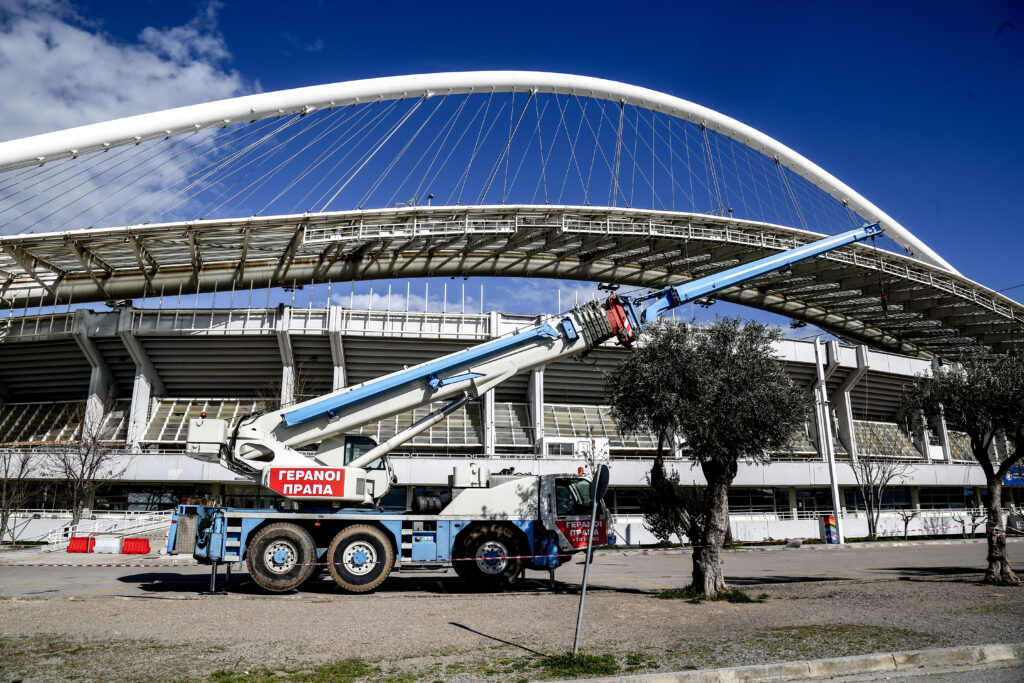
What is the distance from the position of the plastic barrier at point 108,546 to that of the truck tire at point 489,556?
17.9 meters

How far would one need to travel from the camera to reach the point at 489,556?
14.8m

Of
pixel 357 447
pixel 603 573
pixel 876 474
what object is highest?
pixel 357 447

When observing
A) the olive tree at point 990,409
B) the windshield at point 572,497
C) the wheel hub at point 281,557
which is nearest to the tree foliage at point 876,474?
the olive tree at point 990,409

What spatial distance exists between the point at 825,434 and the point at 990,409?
80.9 feet

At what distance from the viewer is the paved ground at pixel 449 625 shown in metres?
7.66

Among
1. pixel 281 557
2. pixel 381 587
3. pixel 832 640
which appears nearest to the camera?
pixel 832 640

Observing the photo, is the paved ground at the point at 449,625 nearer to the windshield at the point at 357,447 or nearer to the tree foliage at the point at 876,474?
the windshield at the point at 357,447

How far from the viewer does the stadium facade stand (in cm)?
3497

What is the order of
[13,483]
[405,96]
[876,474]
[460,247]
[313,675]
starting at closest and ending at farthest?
[313,675] < [13,483] < [405,96] < [460,247] < [876,474]

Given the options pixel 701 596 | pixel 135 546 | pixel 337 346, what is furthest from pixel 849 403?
pixel 135 546

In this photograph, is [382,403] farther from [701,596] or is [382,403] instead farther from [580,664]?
[580,664]

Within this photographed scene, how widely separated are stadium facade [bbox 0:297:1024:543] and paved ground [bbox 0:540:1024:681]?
17.5 meters

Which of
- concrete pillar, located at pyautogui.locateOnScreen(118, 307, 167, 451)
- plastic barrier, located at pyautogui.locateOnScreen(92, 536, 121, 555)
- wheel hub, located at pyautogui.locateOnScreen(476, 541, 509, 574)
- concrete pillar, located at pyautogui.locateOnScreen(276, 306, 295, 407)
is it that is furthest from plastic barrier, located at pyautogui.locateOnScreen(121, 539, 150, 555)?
wheel hub, located at pyautogui.locateOnScreen(476, 541, 509, 574)

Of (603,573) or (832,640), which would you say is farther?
(603,573)
